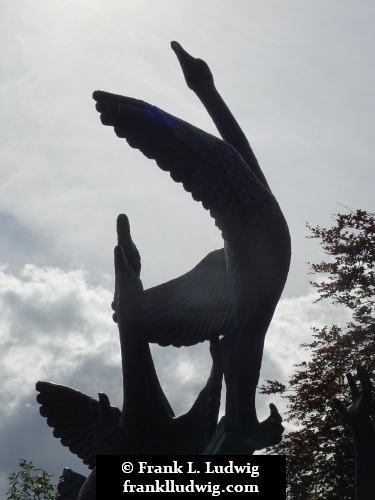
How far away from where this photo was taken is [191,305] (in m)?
6.32

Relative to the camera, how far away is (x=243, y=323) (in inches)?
213

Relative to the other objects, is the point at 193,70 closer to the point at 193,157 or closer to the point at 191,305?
the point at 193,157

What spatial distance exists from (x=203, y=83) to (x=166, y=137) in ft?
3.86

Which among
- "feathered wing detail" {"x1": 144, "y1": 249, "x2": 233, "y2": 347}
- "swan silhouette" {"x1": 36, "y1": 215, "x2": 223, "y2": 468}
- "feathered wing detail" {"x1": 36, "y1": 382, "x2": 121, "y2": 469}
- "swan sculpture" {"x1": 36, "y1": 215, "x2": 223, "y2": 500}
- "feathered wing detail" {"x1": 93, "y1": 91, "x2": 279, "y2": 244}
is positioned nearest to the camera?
"swan sculpture" {"x1": 36, "y1": 215, "x2": 223, "y2": 500}

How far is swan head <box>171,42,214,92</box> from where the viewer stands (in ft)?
20.5

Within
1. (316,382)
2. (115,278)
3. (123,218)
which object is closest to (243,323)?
(115,278)

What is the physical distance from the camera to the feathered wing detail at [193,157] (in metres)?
5.29

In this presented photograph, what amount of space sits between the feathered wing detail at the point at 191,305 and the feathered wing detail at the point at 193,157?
95cm

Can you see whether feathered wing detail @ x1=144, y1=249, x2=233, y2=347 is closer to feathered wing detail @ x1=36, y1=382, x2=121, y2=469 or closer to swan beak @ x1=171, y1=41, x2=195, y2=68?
feathered wing detail @ x1=36, y1=382, x2=121, y2=469

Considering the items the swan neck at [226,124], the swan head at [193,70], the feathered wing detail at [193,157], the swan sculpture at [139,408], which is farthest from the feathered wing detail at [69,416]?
the swan head at [193,70]

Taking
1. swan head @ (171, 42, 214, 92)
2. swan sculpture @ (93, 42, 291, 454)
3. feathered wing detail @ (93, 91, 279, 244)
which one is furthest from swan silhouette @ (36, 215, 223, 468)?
swan head @ (171, 42, 214, 92)

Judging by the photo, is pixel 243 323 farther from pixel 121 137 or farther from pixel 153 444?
pixel 121 137

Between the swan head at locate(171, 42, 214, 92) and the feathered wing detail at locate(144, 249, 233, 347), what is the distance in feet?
4.90

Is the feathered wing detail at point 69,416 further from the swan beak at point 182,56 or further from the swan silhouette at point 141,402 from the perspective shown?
the swan beak at point 182,56
